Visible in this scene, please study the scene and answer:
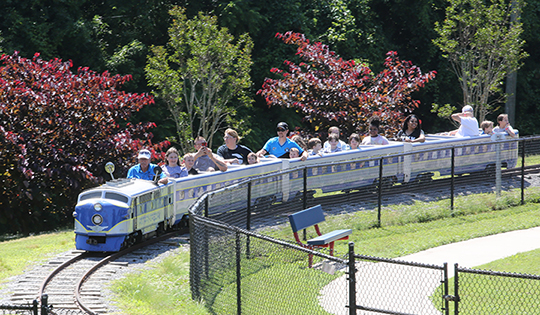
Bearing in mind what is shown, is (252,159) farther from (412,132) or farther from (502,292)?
(502,292)

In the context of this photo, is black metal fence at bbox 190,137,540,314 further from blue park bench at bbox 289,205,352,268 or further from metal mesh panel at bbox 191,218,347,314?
blue park bench at bbox 289,205,352,268

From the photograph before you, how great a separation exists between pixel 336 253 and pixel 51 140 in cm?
847

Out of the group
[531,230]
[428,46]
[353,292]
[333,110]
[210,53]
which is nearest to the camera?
[353,292]

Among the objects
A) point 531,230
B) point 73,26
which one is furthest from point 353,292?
point 73,26

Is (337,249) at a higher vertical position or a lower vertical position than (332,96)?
lower

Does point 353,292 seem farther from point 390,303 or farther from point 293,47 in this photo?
point 293,47

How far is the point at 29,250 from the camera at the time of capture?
1314 cm

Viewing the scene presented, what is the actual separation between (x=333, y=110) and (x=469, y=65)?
10.5m

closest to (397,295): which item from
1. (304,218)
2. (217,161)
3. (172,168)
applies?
(304,218)

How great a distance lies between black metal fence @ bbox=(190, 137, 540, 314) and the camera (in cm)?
841

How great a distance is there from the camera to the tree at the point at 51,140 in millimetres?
16344

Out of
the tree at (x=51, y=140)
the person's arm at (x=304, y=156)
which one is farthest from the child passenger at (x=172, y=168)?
the tree at (x=51, y=140)

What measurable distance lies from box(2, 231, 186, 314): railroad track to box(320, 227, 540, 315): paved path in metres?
3.40

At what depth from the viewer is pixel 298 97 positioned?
69.2 ft
